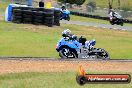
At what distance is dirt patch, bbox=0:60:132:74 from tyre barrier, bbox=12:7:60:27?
14.4m

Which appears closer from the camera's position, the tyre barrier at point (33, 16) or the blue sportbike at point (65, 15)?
the tyre barrier at point (33, 16)

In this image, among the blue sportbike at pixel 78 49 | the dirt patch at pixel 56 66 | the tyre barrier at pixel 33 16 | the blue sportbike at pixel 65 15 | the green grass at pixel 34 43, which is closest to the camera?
the dirt patch at pixel 56 66

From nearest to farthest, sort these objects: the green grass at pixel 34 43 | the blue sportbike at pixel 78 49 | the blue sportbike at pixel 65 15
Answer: the blue sportbike at pixel 78 49
the green grass at pixel 34 43
the blue sportbike at pixel 65 15

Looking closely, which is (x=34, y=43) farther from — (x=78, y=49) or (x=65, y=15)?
(x=65, y=15)

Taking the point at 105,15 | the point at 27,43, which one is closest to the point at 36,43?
the point at 27,43

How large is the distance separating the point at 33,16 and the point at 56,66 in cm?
1559

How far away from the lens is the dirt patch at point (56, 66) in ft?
42.8

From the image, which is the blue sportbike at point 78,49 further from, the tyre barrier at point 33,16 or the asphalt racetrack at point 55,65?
the tyre barrier at point 33,16

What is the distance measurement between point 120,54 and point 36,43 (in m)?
4.72

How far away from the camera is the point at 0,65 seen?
13469mm

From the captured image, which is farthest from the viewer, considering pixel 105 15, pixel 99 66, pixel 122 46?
pixel 105 15

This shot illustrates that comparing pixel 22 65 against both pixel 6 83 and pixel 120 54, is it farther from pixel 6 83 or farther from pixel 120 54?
pixel 120 54

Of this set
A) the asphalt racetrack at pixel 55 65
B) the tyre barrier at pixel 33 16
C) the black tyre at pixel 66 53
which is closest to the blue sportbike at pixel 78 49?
the black tyre at pixel 66 53

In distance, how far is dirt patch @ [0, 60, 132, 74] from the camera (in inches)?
513
